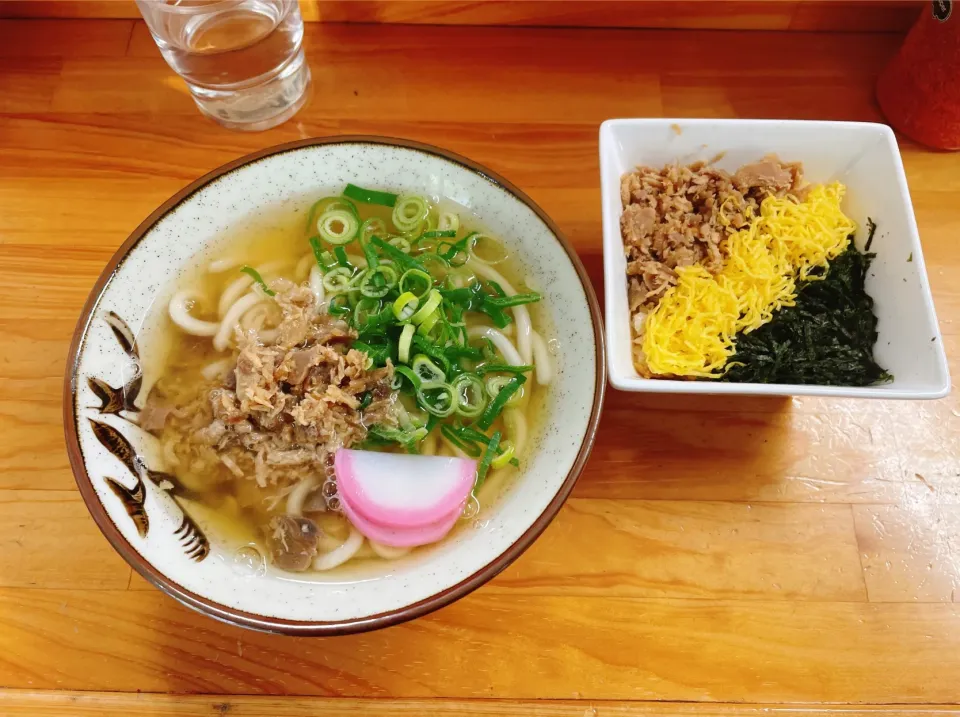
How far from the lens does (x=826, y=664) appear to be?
1333 millimetres

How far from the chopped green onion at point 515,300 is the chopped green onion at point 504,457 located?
0.31 metres

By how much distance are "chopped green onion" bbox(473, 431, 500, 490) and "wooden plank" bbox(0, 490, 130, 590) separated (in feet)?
2.50

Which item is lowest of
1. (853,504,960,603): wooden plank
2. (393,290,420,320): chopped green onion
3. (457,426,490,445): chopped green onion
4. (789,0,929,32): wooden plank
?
(853,504,960,603): wooden plank

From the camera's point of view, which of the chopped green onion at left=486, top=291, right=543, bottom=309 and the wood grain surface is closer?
the chopped green onion at left=486, top=291, right=543, bottom=309

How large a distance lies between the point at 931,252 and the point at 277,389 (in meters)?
1.64

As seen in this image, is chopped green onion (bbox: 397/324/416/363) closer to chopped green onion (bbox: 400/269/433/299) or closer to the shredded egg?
chopped green onion (bbox: 400/269/433/299)

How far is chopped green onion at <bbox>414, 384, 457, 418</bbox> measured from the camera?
142 centimetres

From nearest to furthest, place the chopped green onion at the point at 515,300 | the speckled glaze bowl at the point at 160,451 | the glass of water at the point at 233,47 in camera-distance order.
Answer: the speckled glaze bowl at the point at 160,451 → the chopped green onion at the point at 515,300 → the glass of water at the point at 233,47

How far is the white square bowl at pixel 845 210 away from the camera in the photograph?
1.35 m

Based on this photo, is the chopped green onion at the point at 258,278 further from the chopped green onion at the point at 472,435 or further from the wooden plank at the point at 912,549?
the wooden plank at the point at 912,549

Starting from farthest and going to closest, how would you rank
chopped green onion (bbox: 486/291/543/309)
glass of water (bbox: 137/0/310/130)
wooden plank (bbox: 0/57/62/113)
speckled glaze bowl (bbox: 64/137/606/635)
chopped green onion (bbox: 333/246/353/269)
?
1. wooden plank (bbox: 0/57/62/113)
2. glass of water (bbox: 137/0/310/130)
3. chopped green onion (bbox: 333/246/353/269)
4. chopped green onion (bbox: 486/291/543/309)
5. speckled glaze bowl (bbox: 64/137/606/635)

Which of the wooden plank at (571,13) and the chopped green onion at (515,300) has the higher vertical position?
the wooden plank at (571,13)

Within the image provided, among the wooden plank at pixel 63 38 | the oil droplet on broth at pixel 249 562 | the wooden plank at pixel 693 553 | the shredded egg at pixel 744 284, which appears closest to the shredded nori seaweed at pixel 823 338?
the shredded egg at pixel 744 284

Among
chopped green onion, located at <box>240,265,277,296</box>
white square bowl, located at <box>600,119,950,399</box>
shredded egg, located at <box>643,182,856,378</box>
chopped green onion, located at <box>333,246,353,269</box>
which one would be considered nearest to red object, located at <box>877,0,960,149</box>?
white square bowl, located at <box>600,119,950,399</box>
